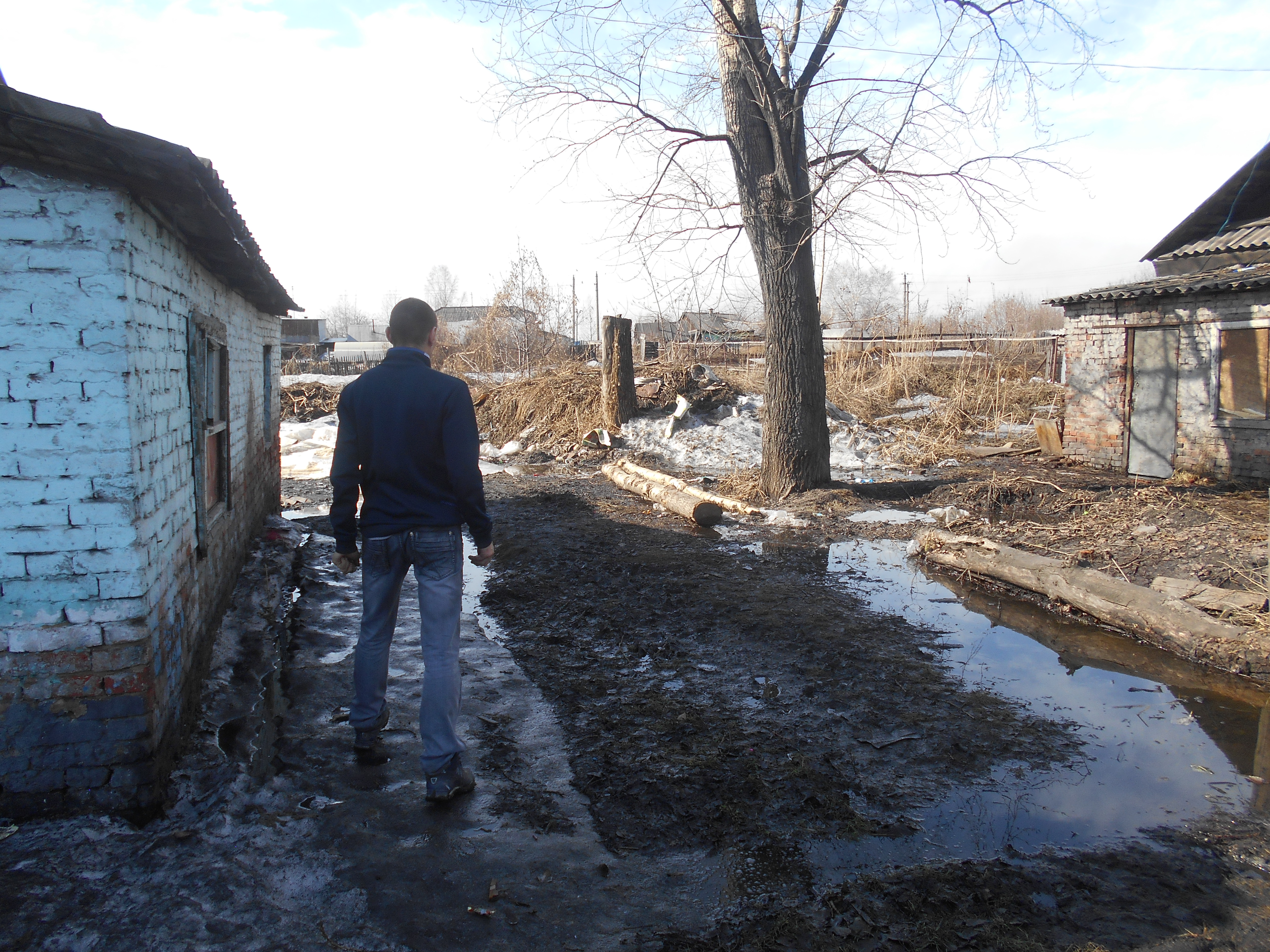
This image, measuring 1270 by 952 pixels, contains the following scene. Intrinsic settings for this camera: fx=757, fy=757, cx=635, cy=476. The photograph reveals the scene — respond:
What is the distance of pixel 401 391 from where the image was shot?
10.5 ft

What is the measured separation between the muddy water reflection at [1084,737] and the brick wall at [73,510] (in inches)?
107

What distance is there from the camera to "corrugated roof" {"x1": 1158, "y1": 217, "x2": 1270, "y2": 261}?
11656 mm

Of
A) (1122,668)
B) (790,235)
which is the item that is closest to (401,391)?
(1122,668)

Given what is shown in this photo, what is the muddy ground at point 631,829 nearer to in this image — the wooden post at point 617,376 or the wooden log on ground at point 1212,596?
the wooden log on ground at point 1212,596

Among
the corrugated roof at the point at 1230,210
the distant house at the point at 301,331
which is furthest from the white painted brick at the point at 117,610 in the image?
the corrugated roof at the point at 1230,210

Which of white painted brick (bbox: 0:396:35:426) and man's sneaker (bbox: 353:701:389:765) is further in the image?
man's sneaker (bbox: 353:701:389:765)

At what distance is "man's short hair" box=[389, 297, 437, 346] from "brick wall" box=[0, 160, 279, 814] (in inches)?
39.1

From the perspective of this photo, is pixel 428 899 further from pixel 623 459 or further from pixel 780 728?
pixel 623 459

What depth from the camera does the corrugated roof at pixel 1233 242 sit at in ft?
38.2

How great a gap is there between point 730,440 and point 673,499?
198 inches

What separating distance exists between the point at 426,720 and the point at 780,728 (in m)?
1.82

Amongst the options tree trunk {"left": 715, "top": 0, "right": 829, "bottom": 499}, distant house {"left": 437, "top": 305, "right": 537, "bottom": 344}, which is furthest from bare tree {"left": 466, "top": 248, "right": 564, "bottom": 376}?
tree trunk {"left": 715, "top": 0, "right": 829, "bottom": 499}

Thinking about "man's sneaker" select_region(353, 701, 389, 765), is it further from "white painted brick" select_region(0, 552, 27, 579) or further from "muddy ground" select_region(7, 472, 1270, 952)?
"white painted brick" select_region(0, 552, 27, 579)

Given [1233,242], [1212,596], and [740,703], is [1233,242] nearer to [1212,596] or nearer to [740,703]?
[1212,596]
